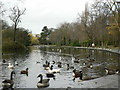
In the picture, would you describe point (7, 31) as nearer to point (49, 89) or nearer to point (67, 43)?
point (67, 43)

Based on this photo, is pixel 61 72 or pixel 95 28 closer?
pixel 61 72

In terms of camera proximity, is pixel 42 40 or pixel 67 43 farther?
pixel 42 40

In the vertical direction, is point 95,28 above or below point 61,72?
above

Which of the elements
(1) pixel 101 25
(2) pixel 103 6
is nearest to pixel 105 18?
(1) pixel 101 25

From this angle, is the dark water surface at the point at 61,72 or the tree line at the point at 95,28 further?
the tree line at the point at 95,28

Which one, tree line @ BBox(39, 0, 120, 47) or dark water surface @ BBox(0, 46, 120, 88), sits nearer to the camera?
dark water surface @ BBox(0, 46, 120, 88)

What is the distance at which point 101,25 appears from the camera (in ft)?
192

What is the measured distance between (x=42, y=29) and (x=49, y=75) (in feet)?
405

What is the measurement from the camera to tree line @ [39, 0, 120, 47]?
141 feet

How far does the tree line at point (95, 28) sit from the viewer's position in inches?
1694

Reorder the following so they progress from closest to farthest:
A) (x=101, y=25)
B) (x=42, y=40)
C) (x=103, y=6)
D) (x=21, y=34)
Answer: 1. (x=103, y=6)
2. (x=101, y=25)
3. (x=21, y=34)
4. (x=42, y=40)

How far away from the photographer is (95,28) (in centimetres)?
6372

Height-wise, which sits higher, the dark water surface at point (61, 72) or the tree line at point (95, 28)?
the tree line at point (95, 28)

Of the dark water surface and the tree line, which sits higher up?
the tree line
